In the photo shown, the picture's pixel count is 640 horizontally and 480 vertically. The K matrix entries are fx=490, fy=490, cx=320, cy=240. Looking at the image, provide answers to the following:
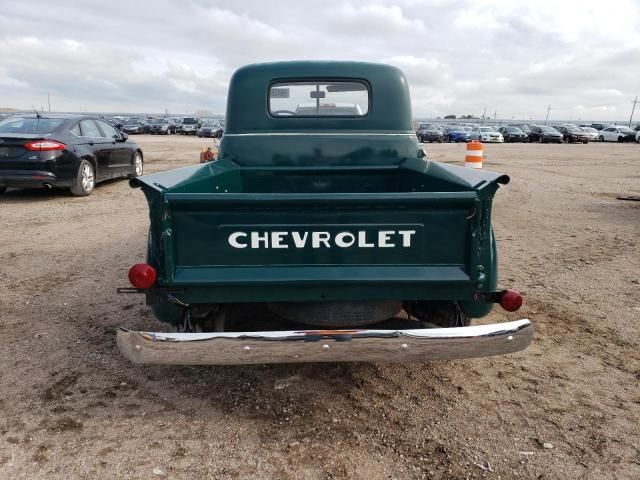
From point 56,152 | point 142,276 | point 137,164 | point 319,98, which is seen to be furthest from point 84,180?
point 142,276

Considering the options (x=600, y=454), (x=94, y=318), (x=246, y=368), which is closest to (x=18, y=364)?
(x=94, y=318)

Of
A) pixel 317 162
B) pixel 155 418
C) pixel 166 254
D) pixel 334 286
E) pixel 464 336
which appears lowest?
pixel 155 418

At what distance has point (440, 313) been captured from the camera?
3268 millimetres

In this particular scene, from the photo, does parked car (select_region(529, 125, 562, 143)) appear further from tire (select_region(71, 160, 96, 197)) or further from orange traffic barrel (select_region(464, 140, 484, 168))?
tire (select_region(71, 160, 96, 197))

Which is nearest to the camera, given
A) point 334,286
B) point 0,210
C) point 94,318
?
point 334,286

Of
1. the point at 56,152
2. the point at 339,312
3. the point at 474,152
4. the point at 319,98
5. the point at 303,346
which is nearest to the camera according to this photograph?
the point at 303,346

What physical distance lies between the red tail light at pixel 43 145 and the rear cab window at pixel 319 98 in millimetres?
6050

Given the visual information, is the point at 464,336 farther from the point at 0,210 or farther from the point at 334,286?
the point at 0,210

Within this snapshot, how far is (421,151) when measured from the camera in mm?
4637

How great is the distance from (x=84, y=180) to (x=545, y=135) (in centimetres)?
3833

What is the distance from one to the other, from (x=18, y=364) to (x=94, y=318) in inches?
31.3

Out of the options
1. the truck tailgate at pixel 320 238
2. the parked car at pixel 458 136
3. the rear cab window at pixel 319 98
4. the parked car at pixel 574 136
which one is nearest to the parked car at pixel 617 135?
the parked car at pixel 574 136

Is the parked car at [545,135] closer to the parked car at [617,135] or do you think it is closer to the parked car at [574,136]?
the parked car at [574,136]

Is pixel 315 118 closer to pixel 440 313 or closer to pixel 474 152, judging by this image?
pixel 440 313
